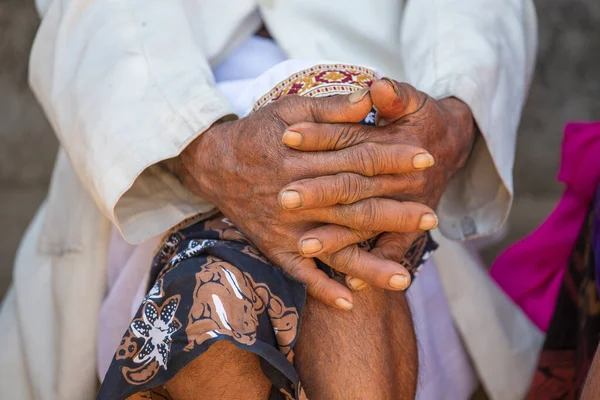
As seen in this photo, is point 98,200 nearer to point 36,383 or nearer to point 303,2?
point 36,383

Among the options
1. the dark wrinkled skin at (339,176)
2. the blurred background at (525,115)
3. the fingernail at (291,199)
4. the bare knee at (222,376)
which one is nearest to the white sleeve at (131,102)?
the dark wrinkled skin at (339,176)

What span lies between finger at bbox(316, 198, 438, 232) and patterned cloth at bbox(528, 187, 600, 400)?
0.40m

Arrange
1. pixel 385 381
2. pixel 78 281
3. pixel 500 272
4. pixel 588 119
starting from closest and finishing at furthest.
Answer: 1. pixel 385 381
2. pixel 78 281
3. pixel 500 272
4. pixel 588 119

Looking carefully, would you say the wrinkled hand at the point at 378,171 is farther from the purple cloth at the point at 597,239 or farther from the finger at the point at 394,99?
the purple cloth at the point at 597,239

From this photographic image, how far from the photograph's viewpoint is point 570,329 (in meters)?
1.43

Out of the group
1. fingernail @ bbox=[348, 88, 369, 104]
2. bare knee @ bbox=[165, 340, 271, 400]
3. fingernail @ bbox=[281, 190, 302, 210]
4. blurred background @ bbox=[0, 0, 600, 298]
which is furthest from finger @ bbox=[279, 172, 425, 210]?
blurred background @ bbox=[0, 0, 600, 298]

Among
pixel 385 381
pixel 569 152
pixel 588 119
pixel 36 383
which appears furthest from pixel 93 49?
pixel 588 119

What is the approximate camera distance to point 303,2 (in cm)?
147

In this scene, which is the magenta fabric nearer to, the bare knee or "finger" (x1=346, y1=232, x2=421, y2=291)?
"finger" (x1=346, y1=232, x2=421, y2=291)

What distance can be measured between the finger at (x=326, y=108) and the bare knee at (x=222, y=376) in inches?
12.8

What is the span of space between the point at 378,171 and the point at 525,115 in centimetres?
123

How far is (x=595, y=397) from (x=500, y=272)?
0.71 metres

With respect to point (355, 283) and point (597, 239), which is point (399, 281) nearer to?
point (355, 283)

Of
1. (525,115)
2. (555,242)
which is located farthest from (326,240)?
(525,115)
